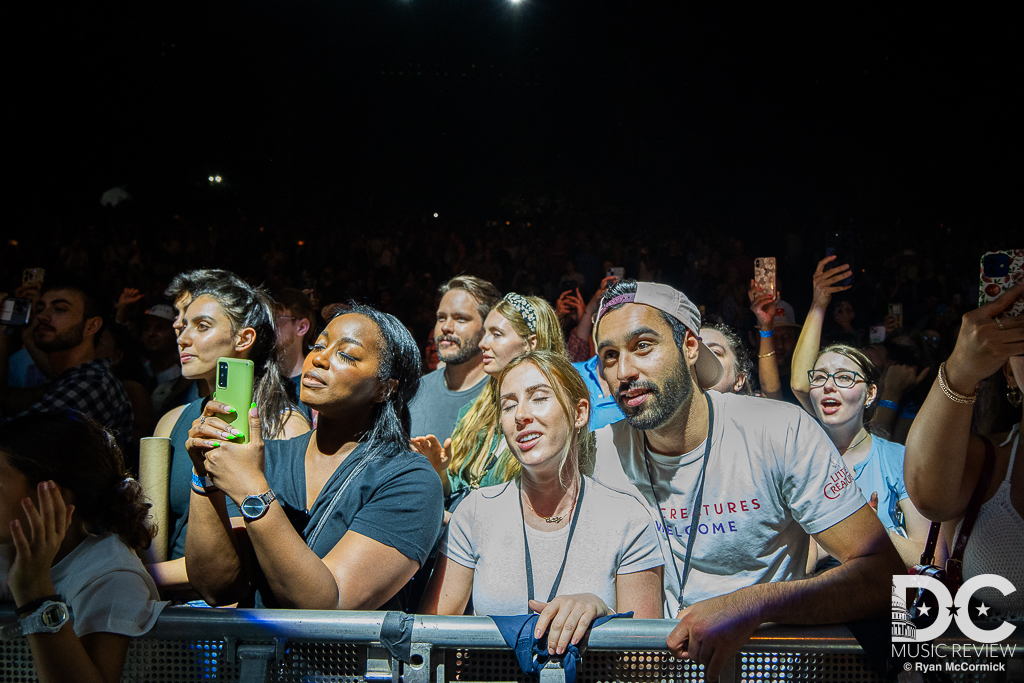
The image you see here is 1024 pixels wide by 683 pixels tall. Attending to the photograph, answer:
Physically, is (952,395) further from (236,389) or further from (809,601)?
(236,389)

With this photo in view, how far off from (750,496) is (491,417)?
1249 millimetres

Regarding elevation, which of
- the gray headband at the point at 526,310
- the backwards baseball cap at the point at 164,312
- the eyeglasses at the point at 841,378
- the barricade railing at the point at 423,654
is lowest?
the barricade railing at the point at 423,654

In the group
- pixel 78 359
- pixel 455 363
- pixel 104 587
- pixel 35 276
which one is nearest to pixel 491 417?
pixel 455 363

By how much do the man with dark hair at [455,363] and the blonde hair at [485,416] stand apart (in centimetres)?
30

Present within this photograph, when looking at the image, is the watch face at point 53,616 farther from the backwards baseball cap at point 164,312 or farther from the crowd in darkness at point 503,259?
the crowd in darkness at point 503,259

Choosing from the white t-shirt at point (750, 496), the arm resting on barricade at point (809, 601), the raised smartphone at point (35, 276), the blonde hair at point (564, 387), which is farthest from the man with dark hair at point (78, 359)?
the arm resting on barricade at point (809, 601)

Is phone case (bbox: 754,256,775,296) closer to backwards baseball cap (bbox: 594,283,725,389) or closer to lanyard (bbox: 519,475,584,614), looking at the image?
backwards baseball cap (bbox: 594,283,725,389)

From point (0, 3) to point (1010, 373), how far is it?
11.1m

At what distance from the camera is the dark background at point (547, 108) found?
8.71 metres

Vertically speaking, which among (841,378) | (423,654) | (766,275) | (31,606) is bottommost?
(423,654)

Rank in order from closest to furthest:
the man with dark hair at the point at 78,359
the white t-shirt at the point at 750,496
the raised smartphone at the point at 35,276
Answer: the white t-shirt at the point at 750,496 → the man with dark hair at the point at 78,359 → the raised smartphone at the point at 35,276

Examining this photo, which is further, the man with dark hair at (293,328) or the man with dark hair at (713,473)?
the man with dark hair at (293,328)

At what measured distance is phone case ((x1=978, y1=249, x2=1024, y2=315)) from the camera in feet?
5.27

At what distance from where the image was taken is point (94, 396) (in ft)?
9.83
